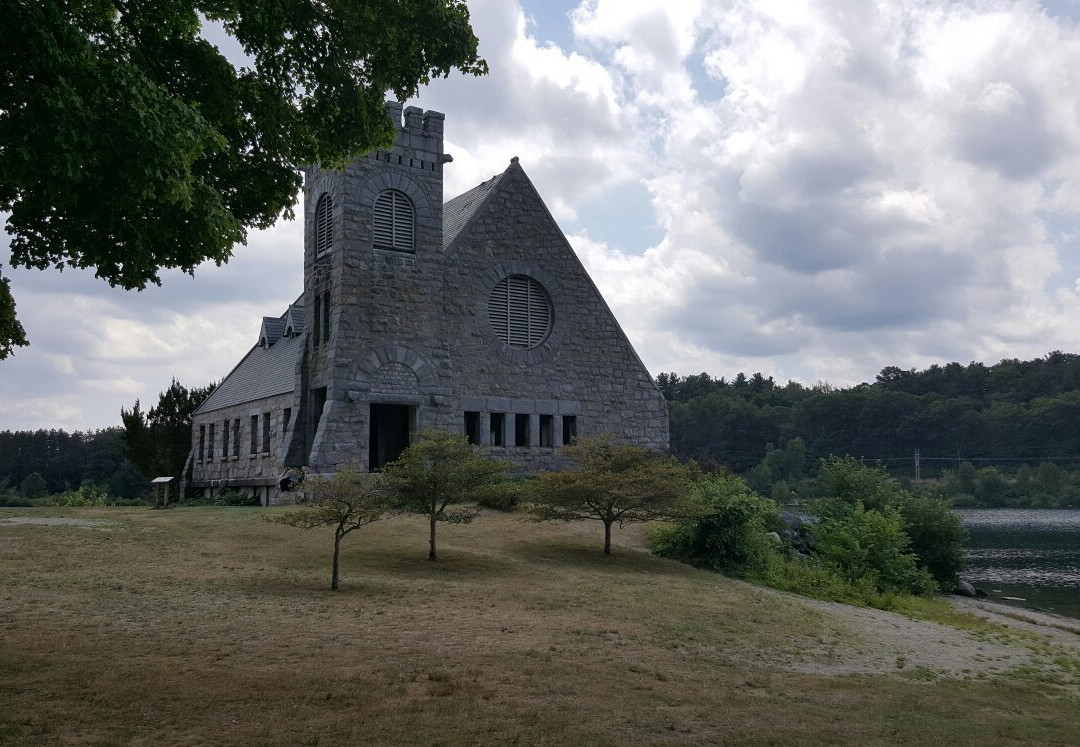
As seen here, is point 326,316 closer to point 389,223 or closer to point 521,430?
point 389,223

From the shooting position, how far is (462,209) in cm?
3484

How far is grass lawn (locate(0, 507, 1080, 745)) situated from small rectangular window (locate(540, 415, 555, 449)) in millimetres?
14521

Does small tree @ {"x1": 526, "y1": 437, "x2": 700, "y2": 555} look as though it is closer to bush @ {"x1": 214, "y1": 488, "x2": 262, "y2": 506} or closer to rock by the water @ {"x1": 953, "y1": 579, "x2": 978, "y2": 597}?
rock by the water @ {"x1": 953, "y1": 579, "x2": 978, "y2": 597}

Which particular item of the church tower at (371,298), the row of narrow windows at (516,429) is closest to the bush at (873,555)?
the row of narrow windows at (516,429)

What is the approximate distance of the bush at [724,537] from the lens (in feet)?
68.8

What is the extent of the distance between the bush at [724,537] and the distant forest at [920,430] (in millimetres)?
58945

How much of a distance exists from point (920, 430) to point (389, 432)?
84086 millimetres

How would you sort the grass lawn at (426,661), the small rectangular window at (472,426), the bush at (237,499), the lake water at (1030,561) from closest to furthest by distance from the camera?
the grass lawn at (426,661) < the lake water at (1030,561) < the small rectangular window at (472,426) < the bush at (237,499)

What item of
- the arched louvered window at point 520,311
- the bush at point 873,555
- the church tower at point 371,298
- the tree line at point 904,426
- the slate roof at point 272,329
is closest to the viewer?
the bush at point 873,555

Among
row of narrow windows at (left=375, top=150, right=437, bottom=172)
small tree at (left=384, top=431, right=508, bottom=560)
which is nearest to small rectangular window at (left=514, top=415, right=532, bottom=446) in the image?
row of narrow windows at (left=375, top=150, right=437, bottom=172)

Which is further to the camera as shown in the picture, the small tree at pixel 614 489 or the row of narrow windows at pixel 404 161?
the row of narrow windows at pixel 404 161

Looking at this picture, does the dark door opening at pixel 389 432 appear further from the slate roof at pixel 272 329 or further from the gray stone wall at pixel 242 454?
the slate roof at pixel 272 329

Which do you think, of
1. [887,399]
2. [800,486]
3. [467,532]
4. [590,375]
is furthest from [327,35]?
[887,399]

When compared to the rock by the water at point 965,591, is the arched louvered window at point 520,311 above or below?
above
